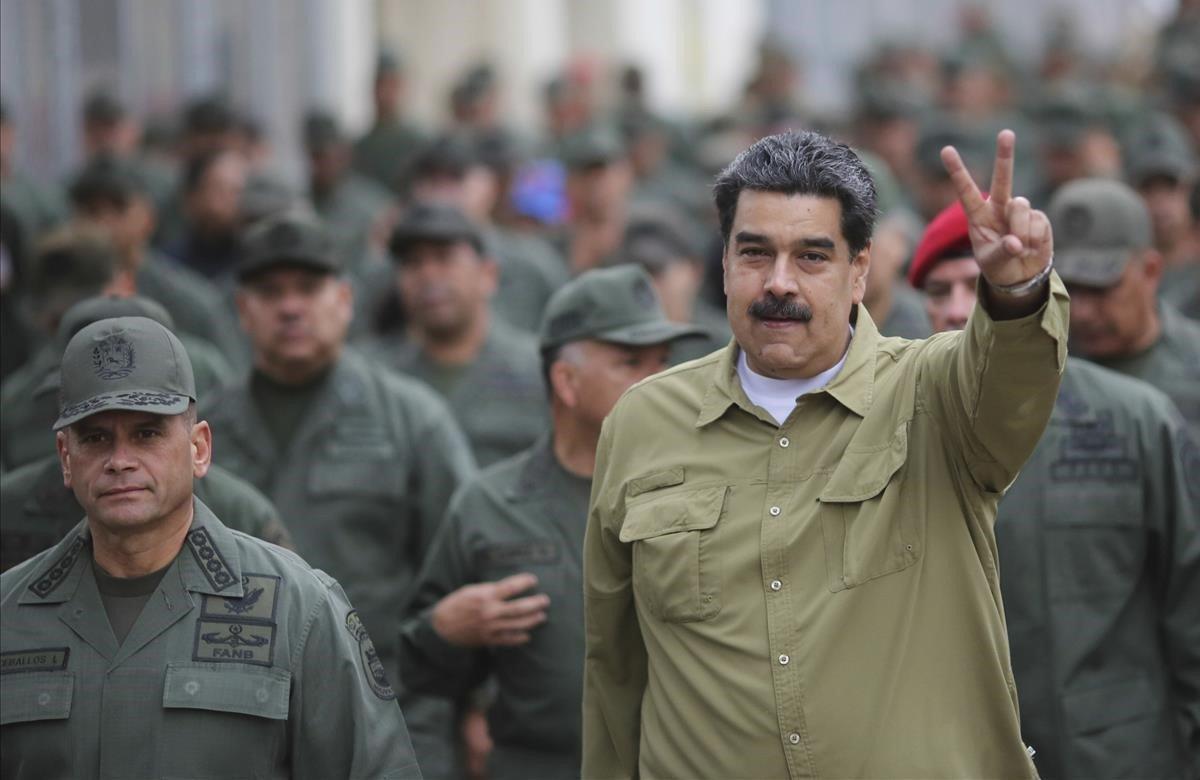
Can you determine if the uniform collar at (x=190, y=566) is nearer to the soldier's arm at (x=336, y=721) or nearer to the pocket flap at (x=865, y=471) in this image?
the soldier's arm at (x=336, y=721)

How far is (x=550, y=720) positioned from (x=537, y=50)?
59.2ft

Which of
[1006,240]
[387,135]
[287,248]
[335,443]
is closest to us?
[1006,240]

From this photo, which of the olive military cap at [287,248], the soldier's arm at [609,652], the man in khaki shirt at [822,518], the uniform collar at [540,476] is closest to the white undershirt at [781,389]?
the man in khaki shirt at [822,518]

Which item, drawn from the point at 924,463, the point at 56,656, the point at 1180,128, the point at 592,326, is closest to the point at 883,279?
the point at 592,326

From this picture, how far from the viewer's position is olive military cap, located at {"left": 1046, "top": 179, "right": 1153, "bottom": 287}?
269 inches

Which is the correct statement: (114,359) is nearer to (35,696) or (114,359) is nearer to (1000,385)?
(35,696)

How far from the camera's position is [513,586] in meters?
6.16

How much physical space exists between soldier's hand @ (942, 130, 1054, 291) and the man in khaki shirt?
6 centimetres

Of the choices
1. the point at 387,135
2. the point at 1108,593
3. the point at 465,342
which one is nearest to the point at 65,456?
the point at 1108,593

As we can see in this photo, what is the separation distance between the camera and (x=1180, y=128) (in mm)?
13859

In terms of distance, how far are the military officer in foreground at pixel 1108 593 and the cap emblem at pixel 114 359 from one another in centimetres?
245

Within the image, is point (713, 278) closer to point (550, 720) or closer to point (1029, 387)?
point (550, 720)

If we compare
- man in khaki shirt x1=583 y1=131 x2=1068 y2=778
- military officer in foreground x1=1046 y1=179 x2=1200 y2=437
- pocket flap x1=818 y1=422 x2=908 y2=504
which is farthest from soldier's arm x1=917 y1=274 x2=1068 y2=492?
military officer in foreground x1=1046 y1=179 x2=1200 y2=437

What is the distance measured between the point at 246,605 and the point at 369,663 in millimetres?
328
